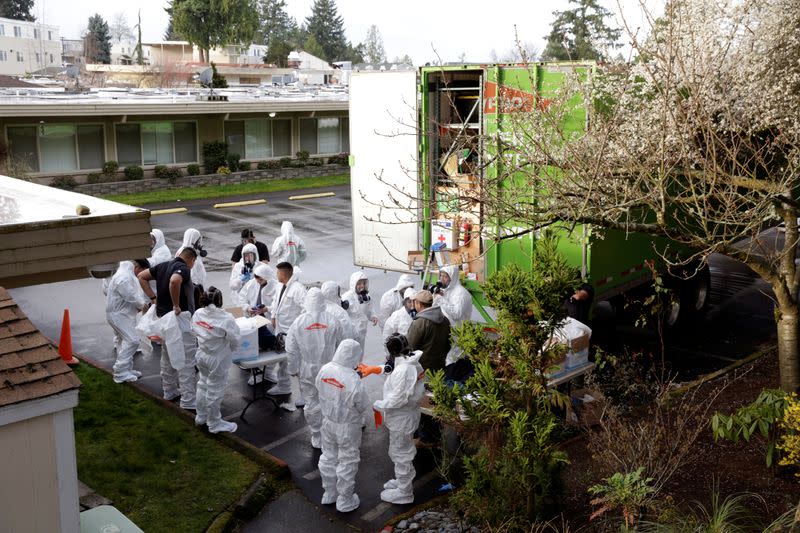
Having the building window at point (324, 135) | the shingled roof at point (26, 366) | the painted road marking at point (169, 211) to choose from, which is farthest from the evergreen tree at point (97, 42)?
the shingled roof at point (26, 366)

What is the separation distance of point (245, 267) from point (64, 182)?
16243 millimetres

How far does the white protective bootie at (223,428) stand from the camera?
29.8ft

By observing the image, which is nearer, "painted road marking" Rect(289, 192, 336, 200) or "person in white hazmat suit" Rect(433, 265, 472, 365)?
"person in white hazmat suit" Rect(433, 265, 472, 365)

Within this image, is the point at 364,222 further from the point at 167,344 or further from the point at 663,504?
the point at 663,504

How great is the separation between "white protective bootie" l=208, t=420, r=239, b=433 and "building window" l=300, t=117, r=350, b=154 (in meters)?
25.9

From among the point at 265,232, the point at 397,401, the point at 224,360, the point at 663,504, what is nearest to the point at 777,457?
the point at 663,504

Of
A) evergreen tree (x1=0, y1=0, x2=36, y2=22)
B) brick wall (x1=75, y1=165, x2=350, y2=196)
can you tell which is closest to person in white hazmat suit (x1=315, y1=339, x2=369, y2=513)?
brick wall (x1=75, y1=165, x2=350, y2=196)

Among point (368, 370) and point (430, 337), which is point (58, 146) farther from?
point (430, 337)

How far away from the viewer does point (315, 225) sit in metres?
23.0

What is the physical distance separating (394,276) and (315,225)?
6558 mm

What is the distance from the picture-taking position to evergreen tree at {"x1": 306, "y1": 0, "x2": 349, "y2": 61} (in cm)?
9550

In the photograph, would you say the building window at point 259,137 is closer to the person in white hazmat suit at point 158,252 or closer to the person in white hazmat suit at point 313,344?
the person in white hazmat suit at point 158,252

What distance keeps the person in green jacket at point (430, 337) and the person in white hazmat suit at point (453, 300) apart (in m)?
1.69

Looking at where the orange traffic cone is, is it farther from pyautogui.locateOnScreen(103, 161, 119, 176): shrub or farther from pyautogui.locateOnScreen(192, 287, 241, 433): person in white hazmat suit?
pyautogui.locateOnScreen(103, 161, 119, 176): shrub
